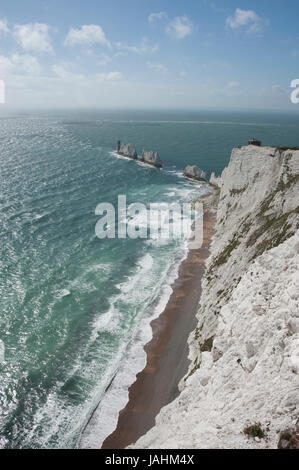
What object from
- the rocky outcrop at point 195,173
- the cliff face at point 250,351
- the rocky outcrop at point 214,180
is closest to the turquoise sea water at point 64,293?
the rocky outcrop at point 214,180

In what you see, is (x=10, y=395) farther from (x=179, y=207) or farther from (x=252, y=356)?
(x=179, y=207)

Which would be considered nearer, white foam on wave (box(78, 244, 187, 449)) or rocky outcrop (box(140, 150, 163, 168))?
white foam on wave (box(78, 244, 187, 449))

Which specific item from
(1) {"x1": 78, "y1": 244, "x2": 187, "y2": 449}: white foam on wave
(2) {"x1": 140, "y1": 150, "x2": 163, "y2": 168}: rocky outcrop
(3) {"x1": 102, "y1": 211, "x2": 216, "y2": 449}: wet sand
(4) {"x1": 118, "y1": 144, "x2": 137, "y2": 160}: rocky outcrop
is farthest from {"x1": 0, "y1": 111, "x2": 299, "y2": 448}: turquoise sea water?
(4) {"x1": 118, "y1": 144, "x2": 137, "y2": 160}: rocky outcrop

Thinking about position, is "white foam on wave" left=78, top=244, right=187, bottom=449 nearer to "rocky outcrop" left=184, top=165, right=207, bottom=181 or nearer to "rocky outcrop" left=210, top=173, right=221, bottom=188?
"rocky outcrop" left=210, top=173, right=221, bottom=188

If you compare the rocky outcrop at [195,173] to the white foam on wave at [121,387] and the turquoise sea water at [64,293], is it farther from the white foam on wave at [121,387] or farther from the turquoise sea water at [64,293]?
the white foam on wave at [121,387]

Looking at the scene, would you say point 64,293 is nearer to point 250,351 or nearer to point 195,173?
point 250,351

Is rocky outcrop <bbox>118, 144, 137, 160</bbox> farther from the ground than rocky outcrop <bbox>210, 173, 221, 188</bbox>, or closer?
farther from the ground

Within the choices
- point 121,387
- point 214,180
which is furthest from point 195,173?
point 121,387
